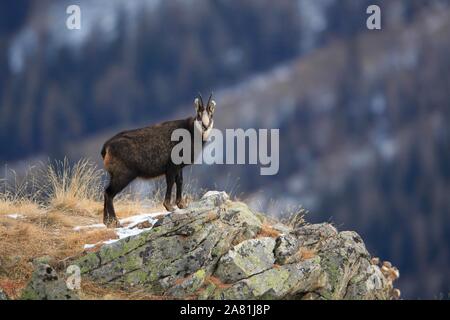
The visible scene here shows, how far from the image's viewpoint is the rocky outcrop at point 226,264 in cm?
1567

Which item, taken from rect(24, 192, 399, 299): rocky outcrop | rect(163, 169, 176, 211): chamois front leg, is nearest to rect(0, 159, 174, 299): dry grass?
rect(24, 192, 399, 299): rocky outcrop

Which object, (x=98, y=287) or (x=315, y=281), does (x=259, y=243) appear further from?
(x=98, y=287)

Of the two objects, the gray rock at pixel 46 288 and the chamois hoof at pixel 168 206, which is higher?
the chamois hoof at pixel 168 206

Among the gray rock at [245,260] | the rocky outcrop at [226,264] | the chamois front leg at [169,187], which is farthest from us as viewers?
the chamois front leg at [169,187]

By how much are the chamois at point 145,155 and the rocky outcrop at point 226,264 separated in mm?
2707

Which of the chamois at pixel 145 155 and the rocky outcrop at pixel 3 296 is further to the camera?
the chamois at pixel 145 155

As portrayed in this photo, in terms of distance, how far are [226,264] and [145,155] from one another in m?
4.47

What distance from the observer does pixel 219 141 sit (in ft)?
71.3

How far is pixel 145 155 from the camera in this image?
19.6 meters

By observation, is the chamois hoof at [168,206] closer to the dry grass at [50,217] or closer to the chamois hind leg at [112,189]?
the chamois hind leg at [112,189]

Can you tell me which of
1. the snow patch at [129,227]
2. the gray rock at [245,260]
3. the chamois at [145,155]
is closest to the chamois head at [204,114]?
the chamois at [145,155]

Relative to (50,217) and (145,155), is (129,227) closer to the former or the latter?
(145,155)

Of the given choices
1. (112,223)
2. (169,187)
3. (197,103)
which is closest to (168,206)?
(169,187)
